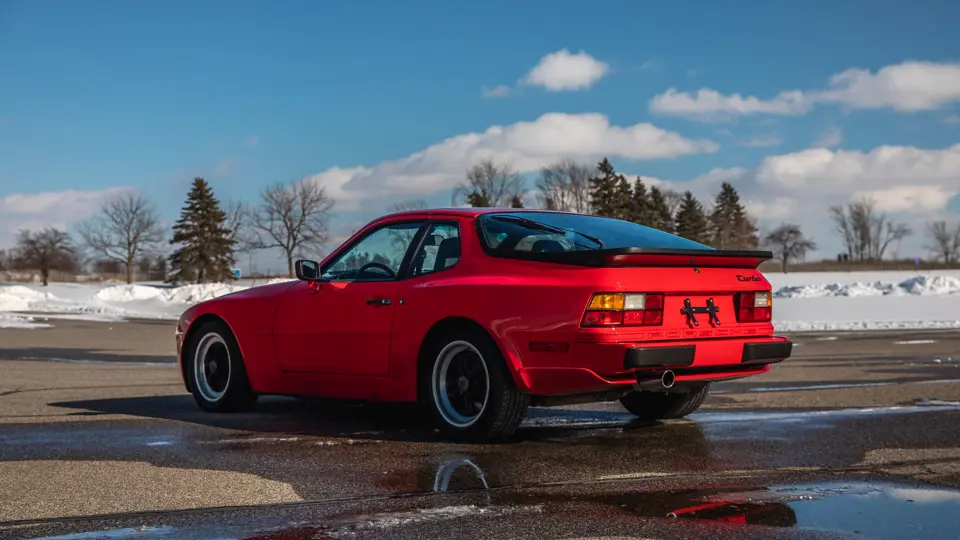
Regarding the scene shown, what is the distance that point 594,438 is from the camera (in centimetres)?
594

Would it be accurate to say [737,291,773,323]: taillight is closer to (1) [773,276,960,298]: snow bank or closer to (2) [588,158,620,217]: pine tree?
(1) [773,276,960,298]: snow bank

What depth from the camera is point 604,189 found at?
81062 millimetres

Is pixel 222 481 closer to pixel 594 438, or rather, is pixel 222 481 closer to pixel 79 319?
pixel 594 438

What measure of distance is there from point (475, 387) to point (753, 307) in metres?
1.79

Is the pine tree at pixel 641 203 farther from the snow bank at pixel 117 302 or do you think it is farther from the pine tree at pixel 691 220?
the snow bank at pixel 117 302

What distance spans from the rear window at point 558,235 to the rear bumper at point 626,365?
24.9 inches

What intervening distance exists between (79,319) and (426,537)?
26.9 m

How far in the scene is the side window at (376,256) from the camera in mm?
6383

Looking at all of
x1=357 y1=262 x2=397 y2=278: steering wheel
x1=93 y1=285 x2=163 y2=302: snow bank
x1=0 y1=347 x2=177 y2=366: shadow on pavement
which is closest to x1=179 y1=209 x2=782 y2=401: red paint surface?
x1=357 y1=262 x2=397 y2=278: steering wheel

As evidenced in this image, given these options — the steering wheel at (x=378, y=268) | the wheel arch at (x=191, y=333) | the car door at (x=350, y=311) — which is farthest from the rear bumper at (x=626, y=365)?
the wheel arch at (x=191, y=333)

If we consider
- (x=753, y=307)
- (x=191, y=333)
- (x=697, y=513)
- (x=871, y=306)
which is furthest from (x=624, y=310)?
(x=871, y=306)

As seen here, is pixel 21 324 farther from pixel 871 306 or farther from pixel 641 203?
pixel 641 203

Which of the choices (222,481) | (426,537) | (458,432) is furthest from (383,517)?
(458,432)

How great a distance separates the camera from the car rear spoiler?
208 inches
